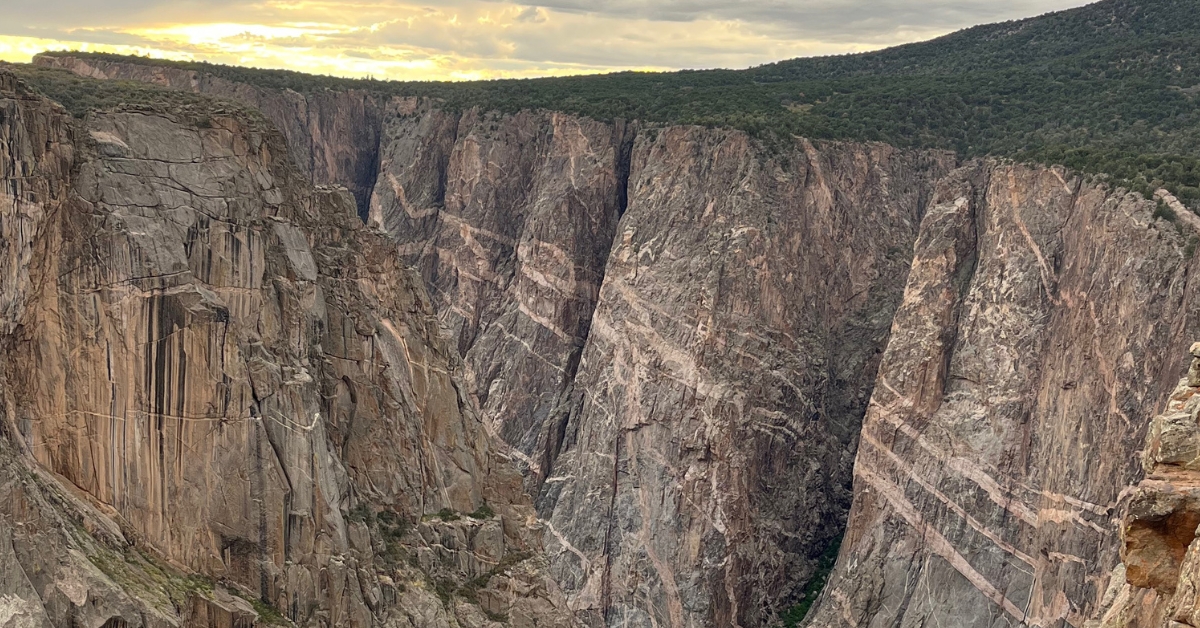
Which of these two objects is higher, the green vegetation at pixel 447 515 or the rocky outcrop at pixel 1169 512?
the rocky outcrop at pixel 1169 512

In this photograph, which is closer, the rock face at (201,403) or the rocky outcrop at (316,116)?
the rock face at (201,403)

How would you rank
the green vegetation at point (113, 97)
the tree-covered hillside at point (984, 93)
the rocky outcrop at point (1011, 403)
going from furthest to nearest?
the tree-covered hillside at point (984, 93) → the rocky outcrop at point (1011, 403) → the green vegetation at point (113, 97)

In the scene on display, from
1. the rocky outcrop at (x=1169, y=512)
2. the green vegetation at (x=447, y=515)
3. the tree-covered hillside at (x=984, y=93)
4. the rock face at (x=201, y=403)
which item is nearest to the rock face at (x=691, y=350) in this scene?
the tree-covered hillside at (x=984, y=93)

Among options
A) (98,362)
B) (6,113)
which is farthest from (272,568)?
(6,113)

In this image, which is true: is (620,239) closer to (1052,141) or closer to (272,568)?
(1052,141)

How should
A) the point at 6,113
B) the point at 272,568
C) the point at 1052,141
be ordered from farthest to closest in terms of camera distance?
the point at 1052,141, the point at 272,568, the point at 6,113

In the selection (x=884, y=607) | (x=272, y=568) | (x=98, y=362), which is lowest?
(x=884, y=607)

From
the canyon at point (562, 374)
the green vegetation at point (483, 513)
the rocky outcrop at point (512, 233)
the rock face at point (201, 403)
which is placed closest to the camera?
the rock face at point (201, 403)

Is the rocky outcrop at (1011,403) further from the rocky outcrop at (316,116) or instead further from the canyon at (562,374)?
the rocky outcrop at (316,116)
